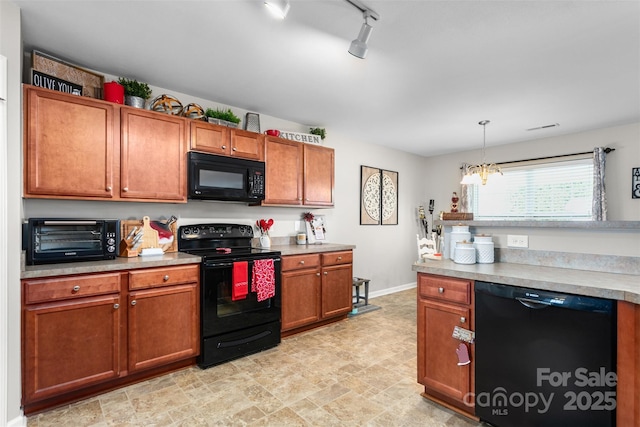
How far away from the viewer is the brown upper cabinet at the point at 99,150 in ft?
7.11

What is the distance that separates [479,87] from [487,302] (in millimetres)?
2137

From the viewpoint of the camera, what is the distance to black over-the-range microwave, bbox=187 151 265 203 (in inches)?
114

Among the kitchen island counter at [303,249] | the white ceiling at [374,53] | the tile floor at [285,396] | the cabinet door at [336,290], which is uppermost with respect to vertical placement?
the white ceiling at [374,53]

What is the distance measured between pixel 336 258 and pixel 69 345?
2532mm

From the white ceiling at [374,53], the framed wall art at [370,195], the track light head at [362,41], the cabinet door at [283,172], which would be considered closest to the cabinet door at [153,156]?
the white ceiling at [374,53]

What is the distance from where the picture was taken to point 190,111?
3008 mm

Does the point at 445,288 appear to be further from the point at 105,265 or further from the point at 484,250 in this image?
the point at 105,265

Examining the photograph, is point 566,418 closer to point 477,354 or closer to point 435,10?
point 477,354

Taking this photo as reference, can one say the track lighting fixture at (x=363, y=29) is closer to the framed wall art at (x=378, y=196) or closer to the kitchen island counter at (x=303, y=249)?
the kitchen island counter at (x=303, y=249)

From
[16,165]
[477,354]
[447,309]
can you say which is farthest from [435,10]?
[16,165]

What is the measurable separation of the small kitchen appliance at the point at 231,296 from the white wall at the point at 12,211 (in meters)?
1.13

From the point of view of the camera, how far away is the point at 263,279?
2.99 metres

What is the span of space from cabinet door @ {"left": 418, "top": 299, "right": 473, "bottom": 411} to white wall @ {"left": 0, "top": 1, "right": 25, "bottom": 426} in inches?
99.4

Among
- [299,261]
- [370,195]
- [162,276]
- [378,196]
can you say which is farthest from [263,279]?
[378,196]
